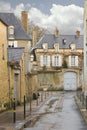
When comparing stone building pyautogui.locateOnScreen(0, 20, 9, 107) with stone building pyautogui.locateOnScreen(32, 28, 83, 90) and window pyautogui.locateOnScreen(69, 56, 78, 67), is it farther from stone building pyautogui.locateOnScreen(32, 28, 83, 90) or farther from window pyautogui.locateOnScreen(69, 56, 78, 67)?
window pyautogui.locateOnScreen(69, 56, 78, 67)

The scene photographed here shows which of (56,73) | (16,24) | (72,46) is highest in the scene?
(16,24)

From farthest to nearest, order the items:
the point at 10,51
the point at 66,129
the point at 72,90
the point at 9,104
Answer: the point at 72,90
the point at 10,51
the point at 9,104
the point at 66,129

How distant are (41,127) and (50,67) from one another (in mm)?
64334

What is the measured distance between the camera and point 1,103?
100ft

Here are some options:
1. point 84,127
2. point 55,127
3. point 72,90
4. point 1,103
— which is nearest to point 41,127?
point 55,127

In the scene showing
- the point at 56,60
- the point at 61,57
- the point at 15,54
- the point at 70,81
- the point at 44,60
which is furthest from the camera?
the point at 44,60

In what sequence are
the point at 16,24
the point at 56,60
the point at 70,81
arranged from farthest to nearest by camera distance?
the point at 56,60 → the point at 70,81 → the point at 16,24

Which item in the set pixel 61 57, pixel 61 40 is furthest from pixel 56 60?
pixel 61 40

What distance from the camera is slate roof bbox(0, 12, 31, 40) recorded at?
2581 inches

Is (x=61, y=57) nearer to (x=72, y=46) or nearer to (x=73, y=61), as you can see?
(x=73, y=61)

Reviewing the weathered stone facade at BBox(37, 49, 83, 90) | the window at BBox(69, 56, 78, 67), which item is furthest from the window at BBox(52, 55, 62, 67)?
the window at BBox(69, 56, 78, 67)

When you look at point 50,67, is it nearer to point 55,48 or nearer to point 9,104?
point 55,48

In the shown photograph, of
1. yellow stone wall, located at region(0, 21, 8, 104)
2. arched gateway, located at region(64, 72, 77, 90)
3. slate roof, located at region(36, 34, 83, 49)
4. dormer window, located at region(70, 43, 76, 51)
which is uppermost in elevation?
slate roof, located at region(36, 34, 83, 49)

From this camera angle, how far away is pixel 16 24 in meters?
68.5
